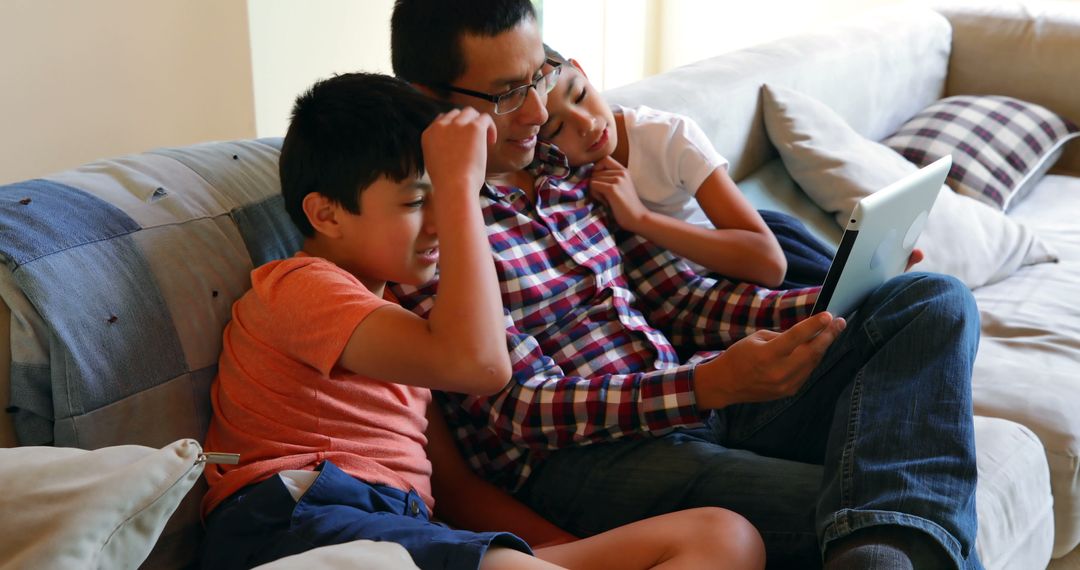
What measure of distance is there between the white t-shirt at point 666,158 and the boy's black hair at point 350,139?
50cm

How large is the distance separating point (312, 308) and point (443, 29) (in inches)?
18.0

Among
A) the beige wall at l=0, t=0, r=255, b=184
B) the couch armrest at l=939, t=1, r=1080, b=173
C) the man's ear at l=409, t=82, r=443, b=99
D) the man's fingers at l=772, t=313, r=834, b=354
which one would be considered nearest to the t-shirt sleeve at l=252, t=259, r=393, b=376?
the man's ear at l=409, t=82, r=443, b=99

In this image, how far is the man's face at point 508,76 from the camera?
137 cm

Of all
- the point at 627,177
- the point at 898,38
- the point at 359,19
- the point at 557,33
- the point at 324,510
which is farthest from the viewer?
the point at 557,33

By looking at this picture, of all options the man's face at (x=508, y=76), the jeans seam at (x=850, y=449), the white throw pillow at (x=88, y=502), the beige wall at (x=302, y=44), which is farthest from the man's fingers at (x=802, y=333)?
the beige wall at (x=302, y=44)

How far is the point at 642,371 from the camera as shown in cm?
147

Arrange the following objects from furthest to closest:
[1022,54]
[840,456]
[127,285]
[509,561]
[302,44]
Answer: [302,44] < [1022,54] < [840,456] < [127,285] < [509,561]

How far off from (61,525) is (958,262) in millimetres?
1917

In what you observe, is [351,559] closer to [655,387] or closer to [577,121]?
[655,387]

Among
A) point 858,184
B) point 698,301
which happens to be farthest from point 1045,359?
point 698,301

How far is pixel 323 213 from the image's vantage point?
120cm

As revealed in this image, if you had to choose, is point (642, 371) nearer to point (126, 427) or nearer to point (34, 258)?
point (126, 427)

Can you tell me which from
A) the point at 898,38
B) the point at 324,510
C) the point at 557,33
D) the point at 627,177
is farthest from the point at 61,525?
the point at 557,33

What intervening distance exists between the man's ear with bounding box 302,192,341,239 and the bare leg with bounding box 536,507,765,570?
434 millimetres
